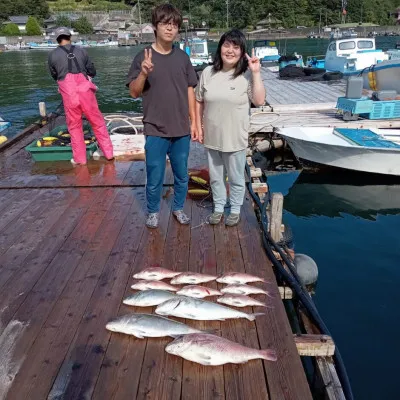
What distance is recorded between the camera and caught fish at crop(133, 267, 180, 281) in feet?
10.8

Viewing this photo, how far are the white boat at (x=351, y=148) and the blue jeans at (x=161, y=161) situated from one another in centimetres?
482

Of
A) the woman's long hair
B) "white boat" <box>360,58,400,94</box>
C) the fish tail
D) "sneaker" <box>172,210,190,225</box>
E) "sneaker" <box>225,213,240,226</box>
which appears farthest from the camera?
"white boat" <box>360,58,400,94</box>

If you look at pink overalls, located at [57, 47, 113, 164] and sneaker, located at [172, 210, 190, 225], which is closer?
sneaker, located at [172, 210, 190, 225]

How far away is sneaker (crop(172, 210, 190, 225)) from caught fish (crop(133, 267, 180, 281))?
1.09 m

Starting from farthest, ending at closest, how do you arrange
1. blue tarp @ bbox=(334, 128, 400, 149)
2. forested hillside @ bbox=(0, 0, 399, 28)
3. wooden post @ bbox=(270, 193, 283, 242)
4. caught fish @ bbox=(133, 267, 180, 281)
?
1. forested hillside @ bbox=(0, 0, 399, 28)
2. blue tarp @ bbox=(334, 128, 400, 149)
3. wooden post @ bbox=(270, 193, 283, 242)
4. caught fish @ bbox=(133, 267, 180, 281)

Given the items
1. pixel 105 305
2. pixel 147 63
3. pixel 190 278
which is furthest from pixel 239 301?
pixel 147 63

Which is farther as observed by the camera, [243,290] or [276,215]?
[276,215]

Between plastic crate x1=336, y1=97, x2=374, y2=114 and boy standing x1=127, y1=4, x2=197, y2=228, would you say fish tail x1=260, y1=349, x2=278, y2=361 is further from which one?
plastic crate x1=336, y1=97, x2=374, y2=114

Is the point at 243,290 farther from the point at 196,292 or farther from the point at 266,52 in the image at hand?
the point at 266,52

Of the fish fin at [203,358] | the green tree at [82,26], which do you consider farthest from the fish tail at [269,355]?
the green tree at [82,26]

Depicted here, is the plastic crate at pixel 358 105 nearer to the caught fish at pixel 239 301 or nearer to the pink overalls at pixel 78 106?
the pink overalls at pixel 78 106

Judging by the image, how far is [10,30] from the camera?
85.6 metres

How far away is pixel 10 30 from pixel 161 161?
97852 millimetres

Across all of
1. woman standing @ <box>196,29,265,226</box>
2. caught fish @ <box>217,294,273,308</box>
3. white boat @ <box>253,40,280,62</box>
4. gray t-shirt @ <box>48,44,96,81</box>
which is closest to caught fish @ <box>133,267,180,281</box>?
caught fish @ <box>217,294,273,308</box>
